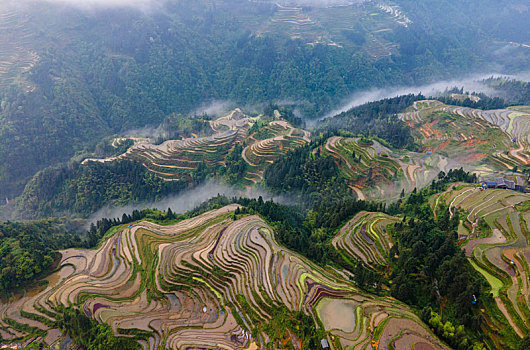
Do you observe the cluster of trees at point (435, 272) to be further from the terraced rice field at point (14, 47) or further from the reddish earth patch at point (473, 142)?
the terraced rice field at point (14, 47)

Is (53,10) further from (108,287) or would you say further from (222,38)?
(108,287)

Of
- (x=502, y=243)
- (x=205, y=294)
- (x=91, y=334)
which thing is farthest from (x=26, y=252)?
(x=502, y=243)

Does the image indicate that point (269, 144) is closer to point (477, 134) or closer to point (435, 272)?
point (477, 134)

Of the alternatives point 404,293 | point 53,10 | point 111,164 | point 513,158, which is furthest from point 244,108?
point 404,293

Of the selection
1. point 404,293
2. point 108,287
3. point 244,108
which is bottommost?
point 244,108

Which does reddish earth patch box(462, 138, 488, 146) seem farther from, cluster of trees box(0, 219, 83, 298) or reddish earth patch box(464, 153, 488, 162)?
cluster of trees box(0, 219, 83, 298)

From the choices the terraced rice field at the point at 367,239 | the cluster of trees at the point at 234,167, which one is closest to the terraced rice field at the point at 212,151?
the cluster of trees at the point at 234,167

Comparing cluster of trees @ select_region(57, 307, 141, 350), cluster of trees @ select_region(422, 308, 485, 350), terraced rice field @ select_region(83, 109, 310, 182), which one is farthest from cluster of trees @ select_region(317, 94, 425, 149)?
cluster of trees @ select_region(57, 307, 141, 350)
